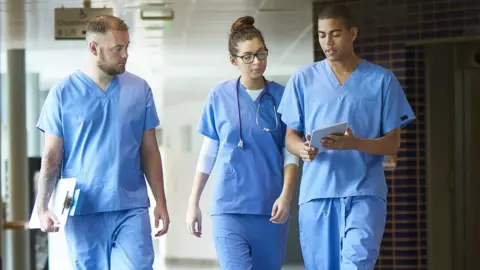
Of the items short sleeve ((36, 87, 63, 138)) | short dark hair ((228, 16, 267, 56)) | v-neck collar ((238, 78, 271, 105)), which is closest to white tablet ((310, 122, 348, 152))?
v-neck collar ((238, 78, 271, 105))

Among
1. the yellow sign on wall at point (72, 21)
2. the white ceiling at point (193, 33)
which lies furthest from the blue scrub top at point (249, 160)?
the yellow sign on wall at point (72, 21)

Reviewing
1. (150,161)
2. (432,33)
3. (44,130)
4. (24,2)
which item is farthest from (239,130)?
(24,2)

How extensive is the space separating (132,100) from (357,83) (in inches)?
39.5

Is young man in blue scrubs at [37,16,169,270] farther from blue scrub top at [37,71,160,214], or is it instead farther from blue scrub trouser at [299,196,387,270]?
blue scrub trouser at [299,196,387,270]

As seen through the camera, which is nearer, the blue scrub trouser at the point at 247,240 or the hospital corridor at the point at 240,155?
the hospital corridor at the point at 240,155

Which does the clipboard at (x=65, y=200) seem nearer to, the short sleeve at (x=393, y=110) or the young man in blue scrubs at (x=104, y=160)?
the young man in blue scrubs at (x=104, y=160)

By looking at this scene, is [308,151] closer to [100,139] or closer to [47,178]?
[100,139]

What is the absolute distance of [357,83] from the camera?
14.1ft

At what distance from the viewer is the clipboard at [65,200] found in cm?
432

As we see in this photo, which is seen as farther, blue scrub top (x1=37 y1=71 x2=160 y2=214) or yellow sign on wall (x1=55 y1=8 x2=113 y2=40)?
yellow sign on wall (x1=55 y1=8 x2=113 y2=40)

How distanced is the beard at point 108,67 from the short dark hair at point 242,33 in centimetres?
56

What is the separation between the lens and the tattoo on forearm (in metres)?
4.38

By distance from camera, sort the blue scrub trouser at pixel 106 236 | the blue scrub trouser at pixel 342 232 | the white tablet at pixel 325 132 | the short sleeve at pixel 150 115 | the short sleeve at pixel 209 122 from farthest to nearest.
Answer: the short sleeve at pixel 209 122 < the short sleeve at pixel 150 115 < the blue scrub trouser at pixel 106 236 < the blue scrub trouser at pixel 342 232 < the white tablet at pixel 325 132

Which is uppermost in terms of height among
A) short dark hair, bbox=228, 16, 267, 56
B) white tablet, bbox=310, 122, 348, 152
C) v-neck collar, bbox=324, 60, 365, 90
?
short dark hair, bbox=228, 16, 267, 56
